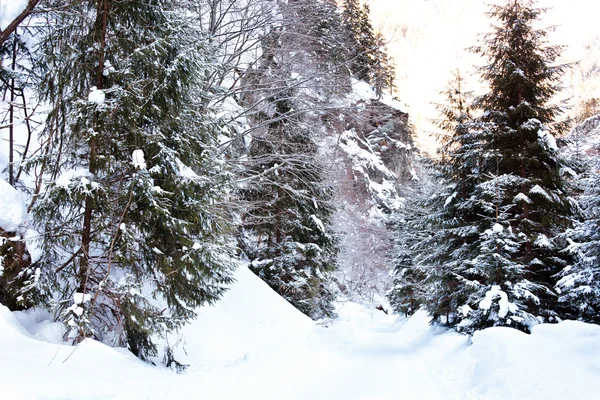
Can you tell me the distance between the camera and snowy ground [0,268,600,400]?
4.00m

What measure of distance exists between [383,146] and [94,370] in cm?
3667

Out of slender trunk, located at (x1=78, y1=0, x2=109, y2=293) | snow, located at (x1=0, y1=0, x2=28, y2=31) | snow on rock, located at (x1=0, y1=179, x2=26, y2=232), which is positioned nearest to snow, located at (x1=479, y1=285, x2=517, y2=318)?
slender trunk, located at (x1=78, y1=0, x2=109, y2=293)

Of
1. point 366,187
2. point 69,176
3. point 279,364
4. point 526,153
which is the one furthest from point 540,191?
point 366,187

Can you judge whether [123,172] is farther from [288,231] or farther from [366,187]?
[366,187]

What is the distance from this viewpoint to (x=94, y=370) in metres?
4.36

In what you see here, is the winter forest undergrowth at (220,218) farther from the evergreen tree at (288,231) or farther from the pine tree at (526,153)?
the evergreen tree at (288,231)

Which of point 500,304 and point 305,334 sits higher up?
point 500,304

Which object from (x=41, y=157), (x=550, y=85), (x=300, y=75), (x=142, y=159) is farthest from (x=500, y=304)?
(x=41, y=157)

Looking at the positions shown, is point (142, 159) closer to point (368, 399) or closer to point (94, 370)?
point (94, 370)

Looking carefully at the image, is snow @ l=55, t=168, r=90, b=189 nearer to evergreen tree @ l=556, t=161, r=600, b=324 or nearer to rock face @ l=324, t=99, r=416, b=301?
rock face @ l=324, t=99, r=416, b=301

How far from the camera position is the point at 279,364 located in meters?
7.34

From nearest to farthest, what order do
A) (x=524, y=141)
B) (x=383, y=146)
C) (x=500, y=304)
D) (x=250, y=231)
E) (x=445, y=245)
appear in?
(x=500, y=304) → (x=524, y=141) → (x=445, y=245) → (x=250, y=231) → (x=383, y=146)

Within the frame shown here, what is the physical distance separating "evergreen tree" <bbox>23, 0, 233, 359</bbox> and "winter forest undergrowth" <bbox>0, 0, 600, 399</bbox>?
0.03m

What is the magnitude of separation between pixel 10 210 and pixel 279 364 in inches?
196
